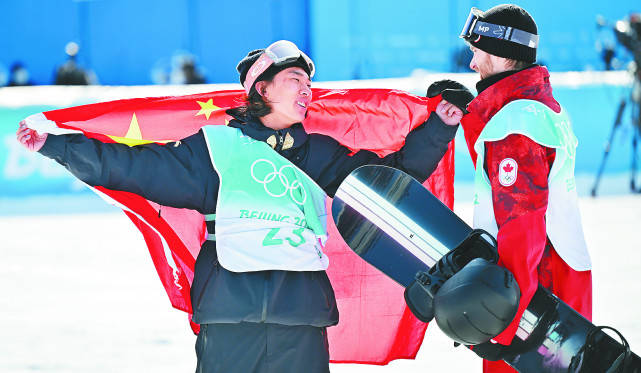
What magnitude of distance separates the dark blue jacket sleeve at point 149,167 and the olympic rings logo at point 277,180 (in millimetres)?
156

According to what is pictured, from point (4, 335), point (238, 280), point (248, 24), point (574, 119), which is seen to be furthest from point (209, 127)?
point (248, 24)

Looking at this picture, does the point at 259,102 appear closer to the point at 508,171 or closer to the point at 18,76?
the point at 508,171

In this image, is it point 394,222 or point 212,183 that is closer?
point 212,183

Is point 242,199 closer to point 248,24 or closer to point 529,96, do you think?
point 529,96

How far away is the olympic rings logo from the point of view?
3141 mm

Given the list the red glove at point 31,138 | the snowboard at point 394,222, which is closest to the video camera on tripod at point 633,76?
the snowboard at point 394,222

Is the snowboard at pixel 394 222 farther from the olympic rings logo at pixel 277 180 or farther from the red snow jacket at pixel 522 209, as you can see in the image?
the red snow jacket at pixel 522 209

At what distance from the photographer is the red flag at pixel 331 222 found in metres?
3.61

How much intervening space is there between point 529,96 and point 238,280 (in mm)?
1115

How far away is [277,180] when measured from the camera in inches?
125

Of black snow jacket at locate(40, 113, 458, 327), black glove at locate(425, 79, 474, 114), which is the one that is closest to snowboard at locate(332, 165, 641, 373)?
black snow jacket at locate(40, 113, 458, 327)

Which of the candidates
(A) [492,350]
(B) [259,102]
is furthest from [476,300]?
(B) [259,102]

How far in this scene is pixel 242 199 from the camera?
3115 millimetres

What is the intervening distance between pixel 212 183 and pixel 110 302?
11.8 feet
